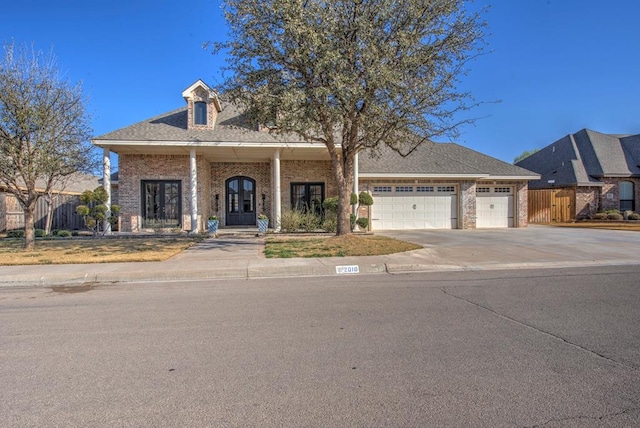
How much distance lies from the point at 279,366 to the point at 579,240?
49.4 ft

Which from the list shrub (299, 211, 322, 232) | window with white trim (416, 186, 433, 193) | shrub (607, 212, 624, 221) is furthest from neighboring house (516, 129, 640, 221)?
shrub (299, 211, 322, 232)

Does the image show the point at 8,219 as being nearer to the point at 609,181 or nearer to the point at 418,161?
the point at 418,161

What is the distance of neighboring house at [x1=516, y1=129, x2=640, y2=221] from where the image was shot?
2639 cm

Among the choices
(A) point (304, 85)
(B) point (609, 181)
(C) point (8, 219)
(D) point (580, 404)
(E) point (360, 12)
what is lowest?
(D) point (580, 404)

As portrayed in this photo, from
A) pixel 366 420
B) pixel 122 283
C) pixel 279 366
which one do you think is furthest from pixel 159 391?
pixel 122 283

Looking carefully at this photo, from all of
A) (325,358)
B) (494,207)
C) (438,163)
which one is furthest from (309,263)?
(494,207)

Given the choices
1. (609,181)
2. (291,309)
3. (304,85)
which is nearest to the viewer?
(291,309)

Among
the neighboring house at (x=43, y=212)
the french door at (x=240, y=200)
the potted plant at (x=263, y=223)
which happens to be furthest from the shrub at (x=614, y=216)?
the neighboring house at (x=43, y=212)

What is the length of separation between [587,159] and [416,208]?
52.7 feet

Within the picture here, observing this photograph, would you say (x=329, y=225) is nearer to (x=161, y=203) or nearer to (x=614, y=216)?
(x=161, y=203)

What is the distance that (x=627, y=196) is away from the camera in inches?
1075

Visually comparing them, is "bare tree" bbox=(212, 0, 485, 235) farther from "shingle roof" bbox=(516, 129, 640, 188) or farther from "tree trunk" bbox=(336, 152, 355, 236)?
"shingle roof" bbox=(516, 129, 640, 188)

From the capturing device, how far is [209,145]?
54.7 ft

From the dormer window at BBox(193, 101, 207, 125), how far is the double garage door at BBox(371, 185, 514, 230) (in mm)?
9371
